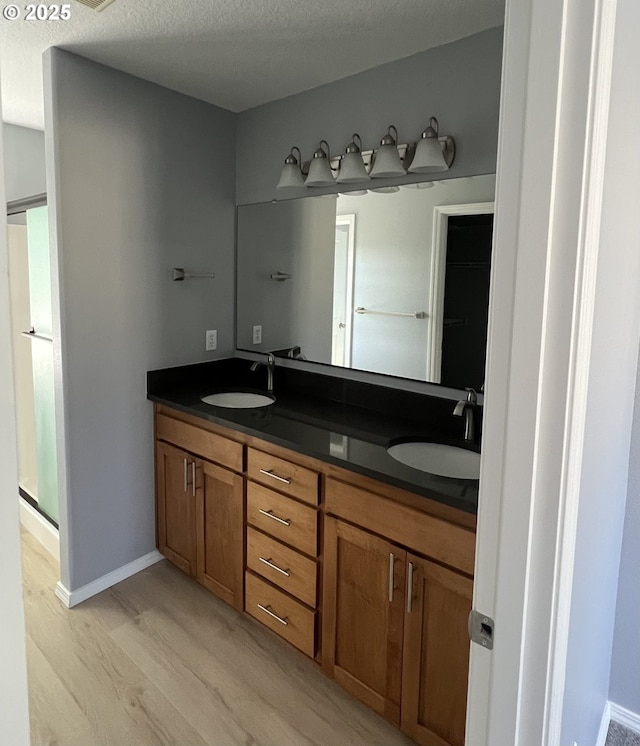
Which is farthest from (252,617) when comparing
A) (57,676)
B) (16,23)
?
(16,23)

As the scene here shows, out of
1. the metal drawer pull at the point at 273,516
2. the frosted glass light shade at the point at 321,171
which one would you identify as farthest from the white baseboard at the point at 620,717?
the frosted glass light shade at the point at 321,171

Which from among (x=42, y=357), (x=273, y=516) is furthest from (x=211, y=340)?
(x=273, y=516)

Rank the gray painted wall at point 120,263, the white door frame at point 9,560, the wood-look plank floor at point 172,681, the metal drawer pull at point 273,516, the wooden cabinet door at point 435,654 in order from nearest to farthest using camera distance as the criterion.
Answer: the white door frame at point 9,560 → the wooden cabinet door at point 435,654 → the wood-look plank floor at point 172,681 → the metal drawer pull at point 273,516 → the gray painted wall at point 120,263

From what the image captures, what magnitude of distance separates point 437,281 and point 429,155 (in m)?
0.46

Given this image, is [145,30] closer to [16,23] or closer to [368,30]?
[16,23]

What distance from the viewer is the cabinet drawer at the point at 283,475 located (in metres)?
1.91

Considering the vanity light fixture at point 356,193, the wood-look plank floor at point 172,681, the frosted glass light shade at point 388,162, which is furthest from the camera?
the vanity light fixture at point 356,193

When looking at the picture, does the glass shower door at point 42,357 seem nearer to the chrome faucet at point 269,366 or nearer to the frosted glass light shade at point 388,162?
the chrome faucet at point 269,366

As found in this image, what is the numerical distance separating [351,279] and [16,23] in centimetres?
152

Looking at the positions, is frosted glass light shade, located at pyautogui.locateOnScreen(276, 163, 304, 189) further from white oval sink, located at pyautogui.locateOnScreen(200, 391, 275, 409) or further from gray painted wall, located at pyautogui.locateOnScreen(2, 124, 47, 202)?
gray painted wall, located at pyautogui.locateOnScreen(2, 124, 47, 202)

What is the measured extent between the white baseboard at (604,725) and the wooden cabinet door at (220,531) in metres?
1.33

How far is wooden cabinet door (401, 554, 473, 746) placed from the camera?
1.55 metres

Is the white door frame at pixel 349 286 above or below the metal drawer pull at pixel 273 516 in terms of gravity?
above

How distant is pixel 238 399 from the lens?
280 cm
